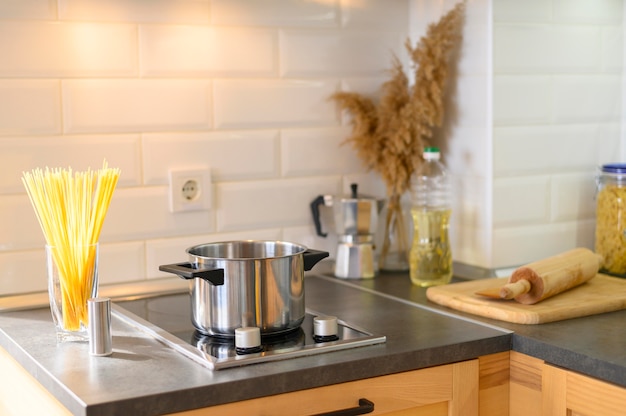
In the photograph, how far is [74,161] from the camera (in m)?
1.76

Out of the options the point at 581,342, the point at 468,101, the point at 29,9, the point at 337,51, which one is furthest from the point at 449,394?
the point at 29,9

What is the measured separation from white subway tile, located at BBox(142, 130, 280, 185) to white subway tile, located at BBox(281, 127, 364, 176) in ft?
0.10

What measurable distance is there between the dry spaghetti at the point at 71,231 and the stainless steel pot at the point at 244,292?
15cm

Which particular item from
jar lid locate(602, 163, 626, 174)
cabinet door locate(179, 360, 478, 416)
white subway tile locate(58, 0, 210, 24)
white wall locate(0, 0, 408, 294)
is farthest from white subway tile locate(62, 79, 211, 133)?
jar lid locate(602, 163, 626, 174)

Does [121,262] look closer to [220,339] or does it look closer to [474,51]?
[220,339]

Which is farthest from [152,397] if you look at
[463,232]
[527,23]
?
[527,23]

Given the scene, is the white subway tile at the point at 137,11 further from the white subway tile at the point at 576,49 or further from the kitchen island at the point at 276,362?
the white subway tile at the point at 576,49

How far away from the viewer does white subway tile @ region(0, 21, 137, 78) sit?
1.68 meters

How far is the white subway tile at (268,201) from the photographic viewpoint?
1.94 metres

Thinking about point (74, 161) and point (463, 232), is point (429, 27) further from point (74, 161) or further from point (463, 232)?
point (74, 161)

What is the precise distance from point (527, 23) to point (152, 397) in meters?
1.25

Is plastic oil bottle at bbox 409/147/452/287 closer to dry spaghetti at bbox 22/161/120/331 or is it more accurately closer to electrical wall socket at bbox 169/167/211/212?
electrical wall socket at bbox 169/167/211/212

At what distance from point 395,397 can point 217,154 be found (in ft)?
2.46

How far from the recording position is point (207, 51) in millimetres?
1877
